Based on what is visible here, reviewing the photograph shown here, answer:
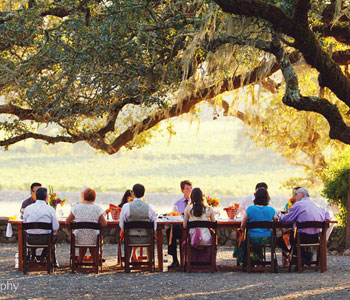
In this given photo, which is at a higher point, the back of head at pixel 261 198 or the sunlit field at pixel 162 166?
the sunlit field at pixel 162 166

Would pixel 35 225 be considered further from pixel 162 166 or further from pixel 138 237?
pixel 162 166

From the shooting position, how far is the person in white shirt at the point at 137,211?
9.52 meters

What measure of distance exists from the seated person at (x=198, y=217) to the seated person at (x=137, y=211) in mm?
522

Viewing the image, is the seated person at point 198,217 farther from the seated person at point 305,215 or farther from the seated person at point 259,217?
the seated person at point 305,215

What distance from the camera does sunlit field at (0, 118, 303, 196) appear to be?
53.8 metres

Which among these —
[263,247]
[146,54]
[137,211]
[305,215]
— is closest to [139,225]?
[137,211]

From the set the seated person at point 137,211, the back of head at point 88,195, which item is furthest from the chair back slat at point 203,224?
the back of head at point 88,195

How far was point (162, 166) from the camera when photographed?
7494cm

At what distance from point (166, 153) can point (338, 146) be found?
70.9m

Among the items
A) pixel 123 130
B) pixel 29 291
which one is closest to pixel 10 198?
pixel 123 130

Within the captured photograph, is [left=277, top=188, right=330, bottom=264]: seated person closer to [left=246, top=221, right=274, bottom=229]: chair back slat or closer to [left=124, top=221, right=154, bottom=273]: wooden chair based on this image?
[left=246, top=221, right=274, bottom=229]: chair back slat

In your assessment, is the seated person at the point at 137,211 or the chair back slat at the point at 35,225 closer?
the chair back slat at the point at 35,225

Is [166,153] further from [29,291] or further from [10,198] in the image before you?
[29,291]

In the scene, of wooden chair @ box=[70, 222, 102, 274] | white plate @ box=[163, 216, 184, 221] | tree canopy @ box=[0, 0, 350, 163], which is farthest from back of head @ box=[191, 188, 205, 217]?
tree canopy @ box=[0, 0, 350, 163]
